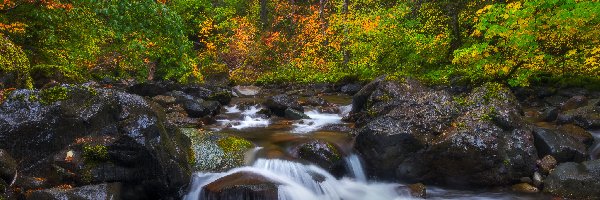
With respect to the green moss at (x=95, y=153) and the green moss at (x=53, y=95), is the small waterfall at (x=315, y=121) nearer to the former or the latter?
the green moss at (x=95, y=153)

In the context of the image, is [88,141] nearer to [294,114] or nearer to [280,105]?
[294,114]

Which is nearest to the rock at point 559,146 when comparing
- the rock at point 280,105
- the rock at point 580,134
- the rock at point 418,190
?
the rock at point 580,134

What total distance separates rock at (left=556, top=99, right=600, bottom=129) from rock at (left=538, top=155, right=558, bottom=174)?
299 cm

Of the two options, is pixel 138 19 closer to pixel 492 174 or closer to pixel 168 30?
pixel 168 30

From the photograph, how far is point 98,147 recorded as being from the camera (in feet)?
19.4

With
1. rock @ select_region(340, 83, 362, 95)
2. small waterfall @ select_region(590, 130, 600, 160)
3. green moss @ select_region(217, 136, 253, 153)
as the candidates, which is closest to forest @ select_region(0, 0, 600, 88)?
rock @ select_region(340, 83, 362, 95)

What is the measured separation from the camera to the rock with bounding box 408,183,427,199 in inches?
302

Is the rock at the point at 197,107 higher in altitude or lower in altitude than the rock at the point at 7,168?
higher

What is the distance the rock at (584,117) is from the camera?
10.0 metres

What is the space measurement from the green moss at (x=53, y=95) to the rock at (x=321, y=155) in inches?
180

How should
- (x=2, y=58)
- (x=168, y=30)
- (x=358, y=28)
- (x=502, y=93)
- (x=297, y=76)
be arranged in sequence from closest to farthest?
(x=2, y=58)
(x=502, y=93)
(x=168, y=30)
(x=358, y=28)
(x=297, y=76)

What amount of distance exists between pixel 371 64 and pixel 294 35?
13024 mm

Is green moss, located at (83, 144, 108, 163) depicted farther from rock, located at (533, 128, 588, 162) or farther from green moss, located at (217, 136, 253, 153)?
rock, located at (533, 128, 588, 162)

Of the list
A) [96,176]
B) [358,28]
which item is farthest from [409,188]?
[358,28]
